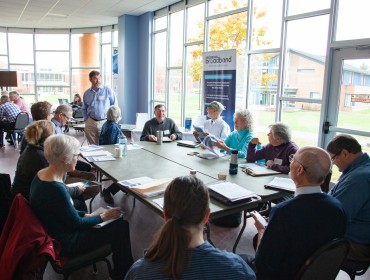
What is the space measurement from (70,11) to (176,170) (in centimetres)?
708

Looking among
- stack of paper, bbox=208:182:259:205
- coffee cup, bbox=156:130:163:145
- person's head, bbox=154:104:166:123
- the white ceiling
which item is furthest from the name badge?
the white ceiling

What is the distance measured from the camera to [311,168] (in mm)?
1716

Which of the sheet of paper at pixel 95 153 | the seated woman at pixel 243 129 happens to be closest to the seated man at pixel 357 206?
the seated woman at pixel 243 129

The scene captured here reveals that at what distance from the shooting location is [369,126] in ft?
13.1

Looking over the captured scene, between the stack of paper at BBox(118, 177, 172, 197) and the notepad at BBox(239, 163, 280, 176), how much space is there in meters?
0.80

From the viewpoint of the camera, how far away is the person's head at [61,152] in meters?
2.06

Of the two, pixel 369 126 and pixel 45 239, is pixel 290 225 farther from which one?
pixel 369 126

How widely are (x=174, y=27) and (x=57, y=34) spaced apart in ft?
18.8

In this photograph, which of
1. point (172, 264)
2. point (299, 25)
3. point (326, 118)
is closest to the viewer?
point (172, 264)

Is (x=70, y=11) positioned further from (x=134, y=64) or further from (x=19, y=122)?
(x=19, y=122)

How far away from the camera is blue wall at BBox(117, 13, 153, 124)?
28.3 ft

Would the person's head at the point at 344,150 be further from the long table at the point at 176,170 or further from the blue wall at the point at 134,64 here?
the blue wall at the point at 134,64

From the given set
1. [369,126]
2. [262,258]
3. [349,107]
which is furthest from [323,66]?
[262,258]

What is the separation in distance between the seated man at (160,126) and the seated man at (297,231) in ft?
10.2
